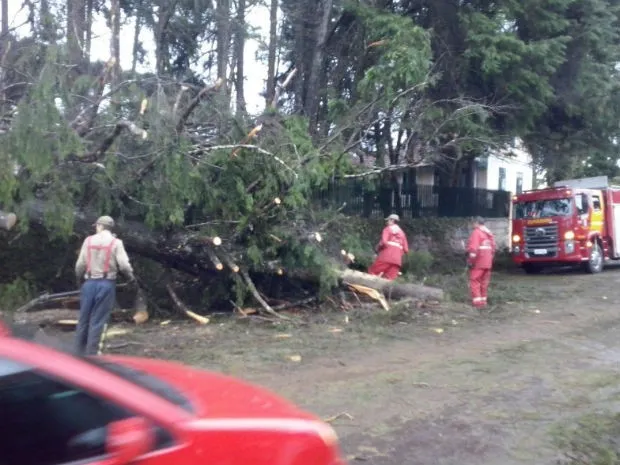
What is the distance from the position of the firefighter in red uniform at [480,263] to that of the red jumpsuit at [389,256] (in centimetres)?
134

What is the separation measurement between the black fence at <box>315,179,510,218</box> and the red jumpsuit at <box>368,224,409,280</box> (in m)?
3.13

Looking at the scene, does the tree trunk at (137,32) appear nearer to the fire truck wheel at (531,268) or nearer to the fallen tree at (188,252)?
the fallen tree at (188,252)

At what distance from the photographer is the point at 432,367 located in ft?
34.2

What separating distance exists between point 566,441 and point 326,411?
7.30ft

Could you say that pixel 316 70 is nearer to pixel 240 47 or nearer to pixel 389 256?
pixel 240 47

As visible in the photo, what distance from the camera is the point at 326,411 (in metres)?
8.18

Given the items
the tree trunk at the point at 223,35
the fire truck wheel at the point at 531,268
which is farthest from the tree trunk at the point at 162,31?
the fire truck wheel at the point at 531,268

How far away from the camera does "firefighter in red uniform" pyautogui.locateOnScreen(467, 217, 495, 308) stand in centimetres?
1534

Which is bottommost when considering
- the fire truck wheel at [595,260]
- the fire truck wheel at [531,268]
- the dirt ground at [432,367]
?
the dirt ground at [432,367]

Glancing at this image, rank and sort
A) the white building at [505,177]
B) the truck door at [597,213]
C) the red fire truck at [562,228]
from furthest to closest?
the white building at [505,177] < the truck door at [597,213] < the red fire truck at [562,228]

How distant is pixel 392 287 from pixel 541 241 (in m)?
9.65

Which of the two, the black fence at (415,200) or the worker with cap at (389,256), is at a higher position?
the black fence at (415,200)

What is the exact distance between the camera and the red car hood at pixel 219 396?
3.91m

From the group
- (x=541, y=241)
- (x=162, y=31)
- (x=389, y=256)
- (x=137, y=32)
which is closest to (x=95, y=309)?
(x=389, y=256)
